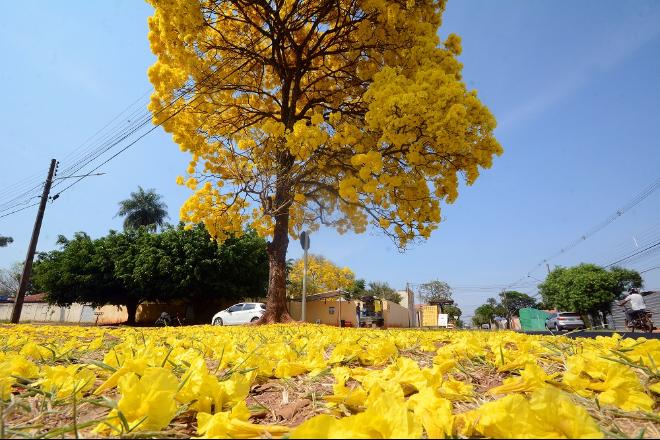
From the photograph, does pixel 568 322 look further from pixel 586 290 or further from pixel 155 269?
pixel 155 269

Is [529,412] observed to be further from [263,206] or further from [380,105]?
[263,206]

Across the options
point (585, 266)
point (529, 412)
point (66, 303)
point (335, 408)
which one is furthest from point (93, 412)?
point (585, 266)

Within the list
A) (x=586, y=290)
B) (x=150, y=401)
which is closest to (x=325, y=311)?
(x=586, y=290)

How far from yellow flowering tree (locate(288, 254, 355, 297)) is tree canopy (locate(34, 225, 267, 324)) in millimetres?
11253

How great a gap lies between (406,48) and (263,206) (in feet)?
15.4

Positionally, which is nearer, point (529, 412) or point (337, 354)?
point (529, 412)

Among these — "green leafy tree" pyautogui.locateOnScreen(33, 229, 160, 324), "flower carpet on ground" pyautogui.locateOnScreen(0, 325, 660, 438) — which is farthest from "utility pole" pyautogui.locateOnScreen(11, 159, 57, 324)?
"flower carpet on ground" pyautogui.locateOnScreen(0, 325, 660, 438)

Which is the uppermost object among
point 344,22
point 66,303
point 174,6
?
point 344,22

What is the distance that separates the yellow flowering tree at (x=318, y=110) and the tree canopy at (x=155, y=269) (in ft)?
42.0

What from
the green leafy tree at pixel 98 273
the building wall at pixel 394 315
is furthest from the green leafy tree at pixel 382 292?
the green leafy tree at pixel 98 273

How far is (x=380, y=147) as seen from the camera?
809cm

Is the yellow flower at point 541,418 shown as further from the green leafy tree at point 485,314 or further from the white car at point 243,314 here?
the green leafy tree at point 485,314

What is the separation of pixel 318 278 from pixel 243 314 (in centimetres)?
1960

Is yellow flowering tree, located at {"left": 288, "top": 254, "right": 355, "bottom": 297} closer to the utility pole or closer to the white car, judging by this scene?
the white car
